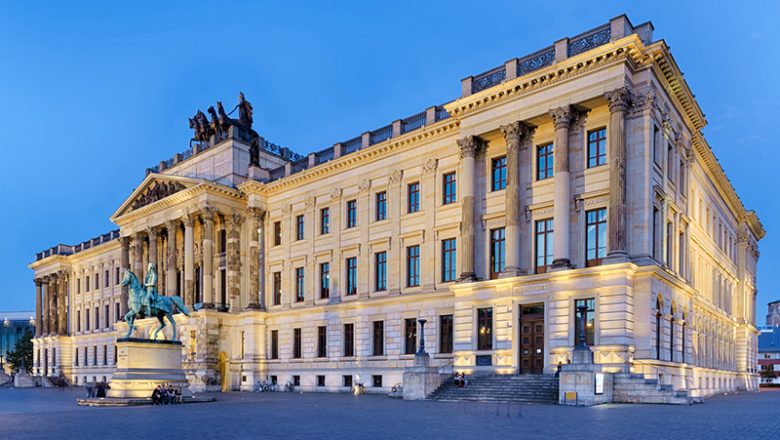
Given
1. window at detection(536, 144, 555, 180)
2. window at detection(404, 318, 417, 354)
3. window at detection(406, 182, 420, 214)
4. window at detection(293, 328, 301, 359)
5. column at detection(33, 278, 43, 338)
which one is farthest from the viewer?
column at detection(33, 278, 43, 338)

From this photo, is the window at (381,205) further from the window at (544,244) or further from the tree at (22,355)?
the tree at (22,355)

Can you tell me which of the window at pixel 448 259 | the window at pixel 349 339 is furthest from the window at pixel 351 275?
the window at pixel 448 259

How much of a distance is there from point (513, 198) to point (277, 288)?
2468cm

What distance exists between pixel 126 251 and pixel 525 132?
44.8 meters

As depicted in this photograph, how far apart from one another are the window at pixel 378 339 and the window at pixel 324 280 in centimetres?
570

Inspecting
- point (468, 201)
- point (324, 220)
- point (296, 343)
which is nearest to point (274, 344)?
point (296, 343)

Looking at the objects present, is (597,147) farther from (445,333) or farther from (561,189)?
(445,333)

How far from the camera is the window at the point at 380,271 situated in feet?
154

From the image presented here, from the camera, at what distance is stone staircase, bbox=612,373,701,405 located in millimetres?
28250

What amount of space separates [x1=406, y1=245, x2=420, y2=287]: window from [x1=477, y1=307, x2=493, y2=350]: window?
7.51m

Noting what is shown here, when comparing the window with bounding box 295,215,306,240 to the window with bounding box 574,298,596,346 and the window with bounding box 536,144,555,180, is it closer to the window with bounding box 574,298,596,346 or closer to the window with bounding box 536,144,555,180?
the window with bounding box 536,144,555,180

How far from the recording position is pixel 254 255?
54906 mm

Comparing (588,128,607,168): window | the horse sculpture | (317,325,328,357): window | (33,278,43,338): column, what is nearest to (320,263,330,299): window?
(317,325,328,357): window

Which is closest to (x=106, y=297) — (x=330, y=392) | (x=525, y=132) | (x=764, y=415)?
(x=330, y=392)
